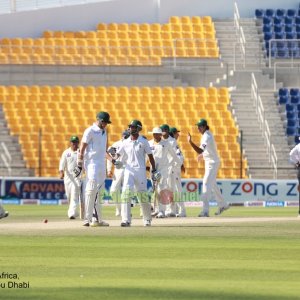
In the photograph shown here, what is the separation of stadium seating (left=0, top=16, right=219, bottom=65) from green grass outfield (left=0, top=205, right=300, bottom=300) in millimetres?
28388

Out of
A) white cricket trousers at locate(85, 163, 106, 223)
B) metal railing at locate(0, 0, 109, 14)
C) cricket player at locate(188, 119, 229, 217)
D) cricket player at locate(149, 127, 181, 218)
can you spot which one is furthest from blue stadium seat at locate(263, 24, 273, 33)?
white cricket trousers at locate(85, 163, 106, 223)

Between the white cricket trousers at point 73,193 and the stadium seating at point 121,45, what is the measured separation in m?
20.8

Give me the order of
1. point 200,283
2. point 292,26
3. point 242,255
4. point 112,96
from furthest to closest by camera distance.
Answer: point 292,26 → point 112,96 → point 242,255 → point 200,283

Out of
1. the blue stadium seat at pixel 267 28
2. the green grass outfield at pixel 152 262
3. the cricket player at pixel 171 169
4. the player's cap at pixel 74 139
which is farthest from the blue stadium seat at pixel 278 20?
the green grass outfield at pixel 152 262

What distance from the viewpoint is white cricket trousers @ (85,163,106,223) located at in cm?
2466

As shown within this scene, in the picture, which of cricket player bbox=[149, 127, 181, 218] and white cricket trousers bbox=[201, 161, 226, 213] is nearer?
white cricket trousers bbox=[201, 161, 226, 213]

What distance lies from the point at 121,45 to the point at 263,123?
841 centimetres

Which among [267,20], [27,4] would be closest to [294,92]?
[267,20]

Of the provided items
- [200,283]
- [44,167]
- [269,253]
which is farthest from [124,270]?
[44,167]

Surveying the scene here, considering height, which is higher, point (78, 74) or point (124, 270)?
point (78, 74)

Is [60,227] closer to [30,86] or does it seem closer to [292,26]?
[30,86]

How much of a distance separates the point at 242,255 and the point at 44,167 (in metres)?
27.9

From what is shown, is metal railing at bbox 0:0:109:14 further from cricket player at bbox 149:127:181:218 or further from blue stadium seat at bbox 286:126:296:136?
cricket player at bbox 149:127:181:218

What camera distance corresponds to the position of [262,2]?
5741cm
